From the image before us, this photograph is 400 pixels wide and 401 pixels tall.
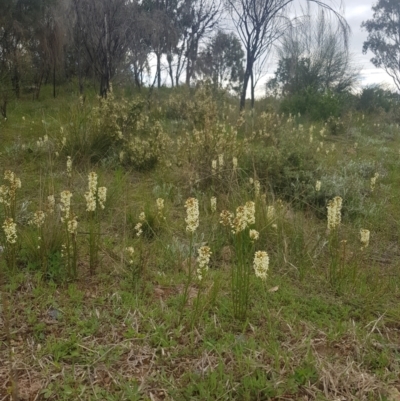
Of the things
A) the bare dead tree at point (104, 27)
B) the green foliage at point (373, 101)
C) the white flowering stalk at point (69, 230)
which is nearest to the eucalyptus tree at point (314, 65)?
the green foliage at point (373, 101)

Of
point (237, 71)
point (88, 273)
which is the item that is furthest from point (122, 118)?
point (237, 71)

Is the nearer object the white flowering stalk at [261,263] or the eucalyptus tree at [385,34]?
the white flowering stalk at [261,263]

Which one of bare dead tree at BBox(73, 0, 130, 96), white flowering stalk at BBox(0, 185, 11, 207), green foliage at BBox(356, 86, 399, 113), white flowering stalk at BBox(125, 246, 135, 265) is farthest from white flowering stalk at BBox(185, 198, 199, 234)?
green foliage at BBox(356, 86, 399, 113)

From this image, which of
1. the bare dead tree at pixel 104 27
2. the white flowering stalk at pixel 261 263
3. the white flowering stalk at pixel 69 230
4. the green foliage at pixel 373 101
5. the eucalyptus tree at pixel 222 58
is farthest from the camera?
the eucalyptus tree at pixel 222 58

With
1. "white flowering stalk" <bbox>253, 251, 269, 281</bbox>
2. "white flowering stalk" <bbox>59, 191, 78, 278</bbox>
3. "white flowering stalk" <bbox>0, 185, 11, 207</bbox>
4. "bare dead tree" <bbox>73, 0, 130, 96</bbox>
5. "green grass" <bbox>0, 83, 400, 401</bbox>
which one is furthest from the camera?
"bare dead tree" <bbox>73, 0, 130, 96</bbox>

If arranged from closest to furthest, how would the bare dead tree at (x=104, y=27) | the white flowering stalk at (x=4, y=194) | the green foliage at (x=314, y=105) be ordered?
the white flowering stalk at (x=4, y=194), the bare dead tree at (x=104, y=27), the green foliage at (x=314, y=105)

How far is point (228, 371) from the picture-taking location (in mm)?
1747

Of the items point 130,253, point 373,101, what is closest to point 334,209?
point 130,253

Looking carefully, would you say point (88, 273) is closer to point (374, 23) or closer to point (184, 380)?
point (184, 380)

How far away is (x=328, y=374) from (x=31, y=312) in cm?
147

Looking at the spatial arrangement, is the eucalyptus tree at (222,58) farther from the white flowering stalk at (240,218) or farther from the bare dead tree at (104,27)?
the white flowering stalk at (240,218)

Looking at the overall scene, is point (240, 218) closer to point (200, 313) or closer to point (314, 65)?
point (200, 313)

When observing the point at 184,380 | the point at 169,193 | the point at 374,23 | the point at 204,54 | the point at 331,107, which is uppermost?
the point at 374,23

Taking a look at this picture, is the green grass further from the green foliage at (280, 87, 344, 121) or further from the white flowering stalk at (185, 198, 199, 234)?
the green foliage at (280, 87, 344, 121)
